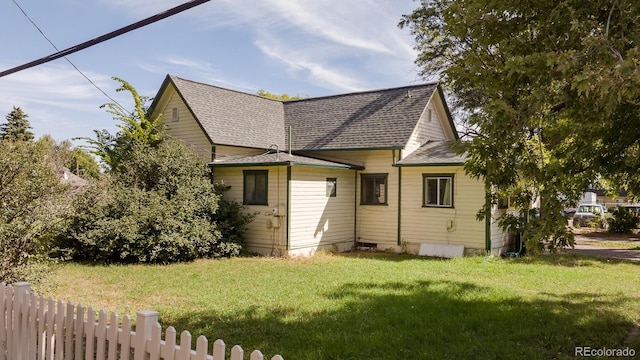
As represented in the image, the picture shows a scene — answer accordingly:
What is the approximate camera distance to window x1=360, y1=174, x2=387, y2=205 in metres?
17.9

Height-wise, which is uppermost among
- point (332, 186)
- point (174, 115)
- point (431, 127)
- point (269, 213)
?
point (174, 115)

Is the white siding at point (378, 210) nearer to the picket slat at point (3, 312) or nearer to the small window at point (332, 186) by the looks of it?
the small window at point (332, 186)

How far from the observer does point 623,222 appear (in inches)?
1041

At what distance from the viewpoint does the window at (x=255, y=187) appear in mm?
16391

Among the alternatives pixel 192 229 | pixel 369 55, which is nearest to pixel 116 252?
pixel 192 229

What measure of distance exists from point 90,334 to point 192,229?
11.0m

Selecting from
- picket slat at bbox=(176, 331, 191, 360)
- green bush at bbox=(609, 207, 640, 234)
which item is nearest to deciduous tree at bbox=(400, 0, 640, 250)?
picket slat at bbox=(176, 331, 191, 360)

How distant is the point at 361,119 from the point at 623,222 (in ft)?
→ 59.5

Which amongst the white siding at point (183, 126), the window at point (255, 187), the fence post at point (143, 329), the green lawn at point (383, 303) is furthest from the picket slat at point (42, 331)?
the white siding at point (183, 126)

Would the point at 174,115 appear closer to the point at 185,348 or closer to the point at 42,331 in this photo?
the point at 42,331

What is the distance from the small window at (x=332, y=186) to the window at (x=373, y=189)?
1377 mm

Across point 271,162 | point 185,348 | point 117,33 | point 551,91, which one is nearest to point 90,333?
point 185,348

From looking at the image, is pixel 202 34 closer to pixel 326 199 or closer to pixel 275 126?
pixel 326 199

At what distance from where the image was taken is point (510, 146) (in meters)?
5.59
